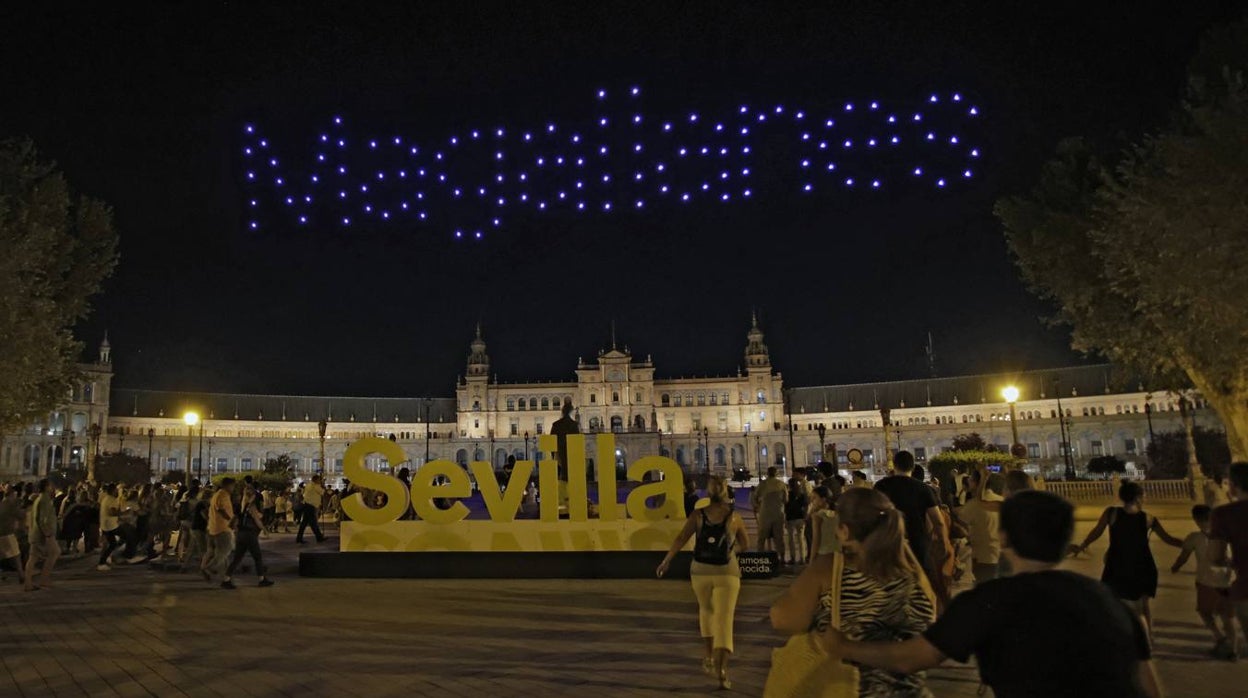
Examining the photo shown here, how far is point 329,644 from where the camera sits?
26.7ft

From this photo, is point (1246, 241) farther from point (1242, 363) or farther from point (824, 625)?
point (824, 625)

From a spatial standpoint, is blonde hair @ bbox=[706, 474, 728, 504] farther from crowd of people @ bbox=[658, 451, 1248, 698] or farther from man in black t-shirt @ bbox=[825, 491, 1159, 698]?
man in black t-shirt @ bbox=[825, 491, 1159, 698]

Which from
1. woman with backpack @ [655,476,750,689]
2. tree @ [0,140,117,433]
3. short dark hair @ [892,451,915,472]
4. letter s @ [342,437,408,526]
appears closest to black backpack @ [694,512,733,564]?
woman with backpack @ [655,476,750,689]

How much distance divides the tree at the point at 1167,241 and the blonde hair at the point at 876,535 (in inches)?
491

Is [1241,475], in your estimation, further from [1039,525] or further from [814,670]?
[814,670]

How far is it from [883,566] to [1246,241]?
1281cm

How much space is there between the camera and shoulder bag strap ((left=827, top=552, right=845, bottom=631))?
10.1ft

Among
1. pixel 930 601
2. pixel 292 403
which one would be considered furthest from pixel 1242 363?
pixel 292 403

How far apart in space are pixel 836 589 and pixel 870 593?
0.14 meters

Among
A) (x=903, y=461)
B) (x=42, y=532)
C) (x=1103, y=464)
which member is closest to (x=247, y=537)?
(x=42, y=532)

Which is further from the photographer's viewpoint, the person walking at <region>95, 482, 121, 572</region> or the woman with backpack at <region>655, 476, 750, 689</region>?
the person walking at <region>95, 482, 121, 572</region>

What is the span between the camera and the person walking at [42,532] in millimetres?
12219

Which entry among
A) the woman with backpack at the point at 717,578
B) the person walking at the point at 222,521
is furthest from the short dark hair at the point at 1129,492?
the person walking at the point at 222,521

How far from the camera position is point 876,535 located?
3195mm
